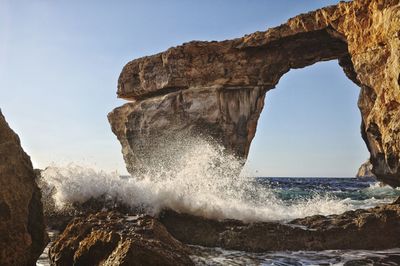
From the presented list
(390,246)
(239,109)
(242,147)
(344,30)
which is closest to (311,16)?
(344,30)

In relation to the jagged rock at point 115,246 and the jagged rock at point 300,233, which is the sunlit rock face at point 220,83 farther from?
the jagged rock at point 115,246

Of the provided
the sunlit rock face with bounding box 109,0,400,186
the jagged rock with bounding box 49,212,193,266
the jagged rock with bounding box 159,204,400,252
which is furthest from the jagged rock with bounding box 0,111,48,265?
the sunlit rock face with bounding box 109,0,400,186

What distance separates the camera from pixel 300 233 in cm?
618

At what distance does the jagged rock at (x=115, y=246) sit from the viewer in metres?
3.80

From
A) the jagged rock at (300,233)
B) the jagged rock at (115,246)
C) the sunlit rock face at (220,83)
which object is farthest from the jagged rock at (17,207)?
the sunlit rock face at (220,83)

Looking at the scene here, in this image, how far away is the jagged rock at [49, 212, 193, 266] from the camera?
3.80 meters

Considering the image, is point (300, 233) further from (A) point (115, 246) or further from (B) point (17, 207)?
(B) point (17, 207)

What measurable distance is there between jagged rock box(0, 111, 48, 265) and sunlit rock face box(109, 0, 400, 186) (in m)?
13.0

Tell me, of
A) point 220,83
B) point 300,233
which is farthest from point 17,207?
point 220,83

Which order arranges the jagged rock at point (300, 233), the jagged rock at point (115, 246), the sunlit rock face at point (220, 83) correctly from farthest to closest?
the sunlit rock face at point (220, 83), the jagged rock at point (300, 233), the jagged rock at point (115, 246)

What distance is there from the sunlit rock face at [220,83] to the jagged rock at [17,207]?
1298 centimetres

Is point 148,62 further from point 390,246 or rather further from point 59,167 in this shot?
point 390,246

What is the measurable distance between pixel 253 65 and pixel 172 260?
636 inches

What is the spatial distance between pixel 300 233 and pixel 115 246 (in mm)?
3383
